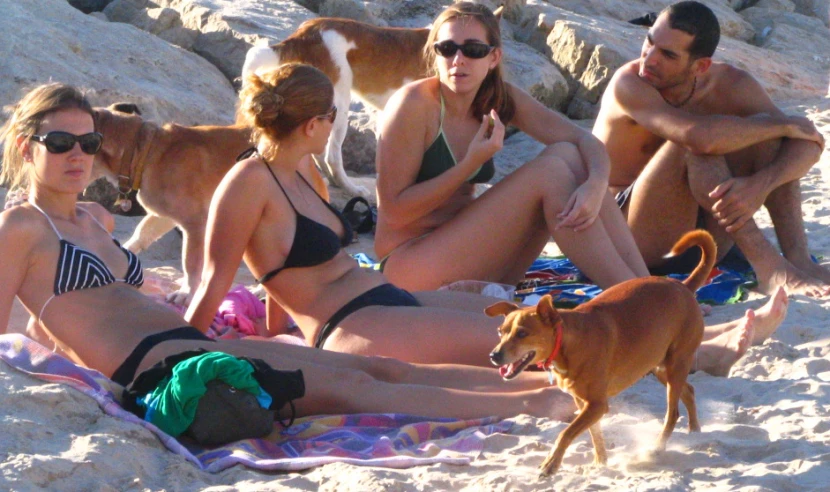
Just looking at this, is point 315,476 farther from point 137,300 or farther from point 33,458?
point 137,300

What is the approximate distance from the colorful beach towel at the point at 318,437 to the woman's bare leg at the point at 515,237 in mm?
1289

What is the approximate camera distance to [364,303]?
362cm

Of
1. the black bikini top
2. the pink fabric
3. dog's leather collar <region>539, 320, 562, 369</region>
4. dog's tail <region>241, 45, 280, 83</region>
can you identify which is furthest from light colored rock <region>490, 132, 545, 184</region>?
dog's leather collar <region>539, 320, 562, 369</region>

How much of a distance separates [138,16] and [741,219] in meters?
6.28

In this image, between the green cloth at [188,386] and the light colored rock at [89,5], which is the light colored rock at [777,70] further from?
the green cloth at [188,386]

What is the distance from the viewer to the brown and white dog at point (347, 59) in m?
7.29

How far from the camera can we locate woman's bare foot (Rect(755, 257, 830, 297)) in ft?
15.8

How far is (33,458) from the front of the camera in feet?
8.37

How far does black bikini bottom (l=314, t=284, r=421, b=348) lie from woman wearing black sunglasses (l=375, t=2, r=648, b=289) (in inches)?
26.0

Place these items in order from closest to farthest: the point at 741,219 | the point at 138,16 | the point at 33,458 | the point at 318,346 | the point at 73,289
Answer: the point at 33,458
the point at 73,289
the point at 318,346
the point at 741,219
the point at 138,16

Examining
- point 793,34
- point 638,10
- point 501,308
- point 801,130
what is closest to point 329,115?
point 501,308

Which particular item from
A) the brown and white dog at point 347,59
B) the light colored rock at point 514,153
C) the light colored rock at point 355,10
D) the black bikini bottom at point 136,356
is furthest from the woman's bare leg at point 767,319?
the light colored rock at point 355,10

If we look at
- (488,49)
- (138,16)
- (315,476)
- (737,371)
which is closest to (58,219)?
(315,476)

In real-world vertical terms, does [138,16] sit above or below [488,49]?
below
